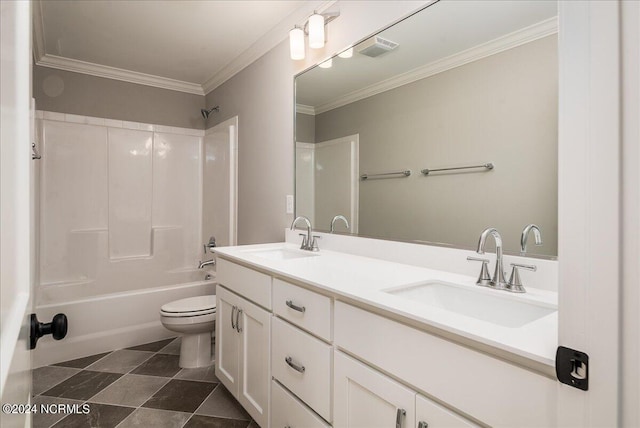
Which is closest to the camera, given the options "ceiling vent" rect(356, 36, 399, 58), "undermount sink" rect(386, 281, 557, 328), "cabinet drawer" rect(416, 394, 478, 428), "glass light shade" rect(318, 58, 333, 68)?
"cabinet drawer" rect(416, 394, 478, 428)

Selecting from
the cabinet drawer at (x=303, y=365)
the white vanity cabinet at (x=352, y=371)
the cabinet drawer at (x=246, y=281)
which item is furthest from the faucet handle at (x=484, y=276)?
the cabinet drawer at (x=246, y=281)

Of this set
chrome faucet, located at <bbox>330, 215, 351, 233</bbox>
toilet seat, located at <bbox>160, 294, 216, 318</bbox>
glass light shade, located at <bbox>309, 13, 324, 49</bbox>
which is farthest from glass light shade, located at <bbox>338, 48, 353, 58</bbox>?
toilet seat, located at <bbox>160, 294, 216, 318</bbox>

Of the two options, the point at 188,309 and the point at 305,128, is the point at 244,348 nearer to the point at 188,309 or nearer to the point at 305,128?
the point at 188,309

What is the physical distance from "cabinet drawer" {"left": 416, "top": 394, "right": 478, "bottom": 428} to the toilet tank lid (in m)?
1.86

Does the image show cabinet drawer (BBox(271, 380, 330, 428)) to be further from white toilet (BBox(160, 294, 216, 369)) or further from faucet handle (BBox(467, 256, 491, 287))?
white toilet (BBox(160, 294, 216, 369))

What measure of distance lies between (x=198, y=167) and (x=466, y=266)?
10.2ft

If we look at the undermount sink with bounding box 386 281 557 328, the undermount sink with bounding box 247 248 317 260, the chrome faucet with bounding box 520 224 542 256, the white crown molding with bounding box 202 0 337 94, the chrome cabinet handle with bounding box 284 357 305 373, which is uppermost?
the white crown molding with bounding box 202 0 337 94

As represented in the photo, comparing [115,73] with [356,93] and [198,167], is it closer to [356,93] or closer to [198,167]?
[198,167]

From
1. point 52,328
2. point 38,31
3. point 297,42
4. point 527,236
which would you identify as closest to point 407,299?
point 527,236

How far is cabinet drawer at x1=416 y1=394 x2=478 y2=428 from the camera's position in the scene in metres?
0.80

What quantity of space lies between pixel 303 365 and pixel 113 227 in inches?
108

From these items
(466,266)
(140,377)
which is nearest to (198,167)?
(140,377)

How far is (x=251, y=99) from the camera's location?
2834 millimetres

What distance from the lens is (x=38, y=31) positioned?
2.42 m
